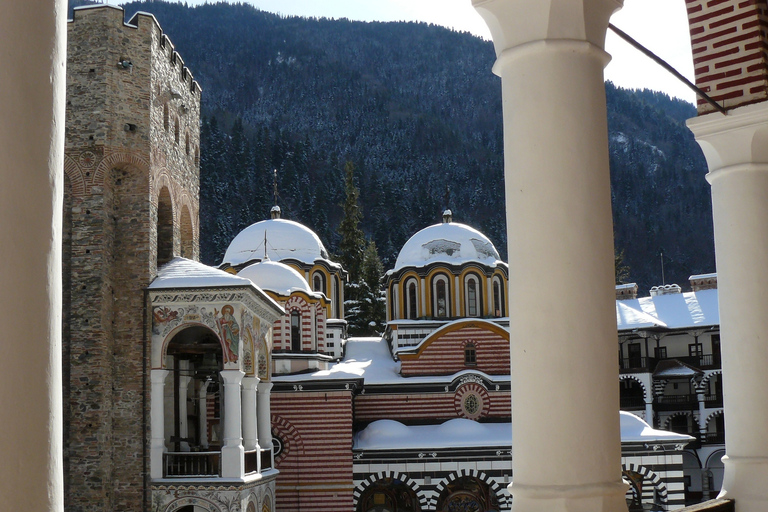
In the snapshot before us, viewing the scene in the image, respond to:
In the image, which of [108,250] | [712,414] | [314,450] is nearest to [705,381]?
[712,414]

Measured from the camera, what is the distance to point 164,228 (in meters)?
18.0

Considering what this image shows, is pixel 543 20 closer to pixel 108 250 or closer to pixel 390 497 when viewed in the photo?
pixel 108 250

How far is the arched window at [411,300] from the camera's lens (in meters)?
25.9

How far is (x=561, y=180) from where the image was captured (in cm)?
298

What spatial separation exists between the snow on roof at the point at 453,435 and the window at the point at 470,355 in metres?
1.80

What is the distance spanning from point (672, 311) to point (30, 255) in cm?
3393

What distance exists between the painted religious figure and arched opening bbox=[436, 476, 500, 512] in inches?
302

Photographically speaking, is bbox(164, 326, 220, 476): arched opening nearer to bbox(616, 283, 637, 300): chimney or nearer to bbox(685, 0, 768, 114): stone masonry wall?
bbox(685, 0, 768, 114): stone masonry wall

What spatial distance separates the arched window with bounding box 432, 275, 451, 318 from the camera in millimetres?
25734

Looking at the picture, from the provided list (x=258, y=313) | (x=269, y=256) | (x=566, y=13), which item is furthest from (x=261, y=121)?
(x=566, y=13)

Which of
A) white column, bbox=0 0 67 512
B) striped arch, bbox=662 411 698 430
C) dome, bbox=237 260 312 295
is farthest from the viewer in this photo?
striped arch, bbox=662 411 698 430

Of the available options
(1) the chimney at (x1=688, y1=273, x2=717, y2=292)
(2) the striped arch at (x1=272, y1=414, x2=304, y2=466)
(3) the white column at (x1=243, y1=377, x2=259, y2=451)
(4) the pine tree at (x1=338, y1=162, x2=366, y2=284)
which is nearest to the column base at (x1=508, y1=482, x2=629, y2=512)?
(3) the white column at (x1=243, y1=377, x2=259, y2=451)

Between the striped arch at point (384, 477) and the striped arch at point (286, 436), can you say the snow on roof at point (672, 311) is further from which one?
the striped arch at point (286, 436)

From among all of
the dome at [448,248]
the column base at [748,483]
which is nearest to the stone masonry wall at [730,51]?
the column base at [748,483]
